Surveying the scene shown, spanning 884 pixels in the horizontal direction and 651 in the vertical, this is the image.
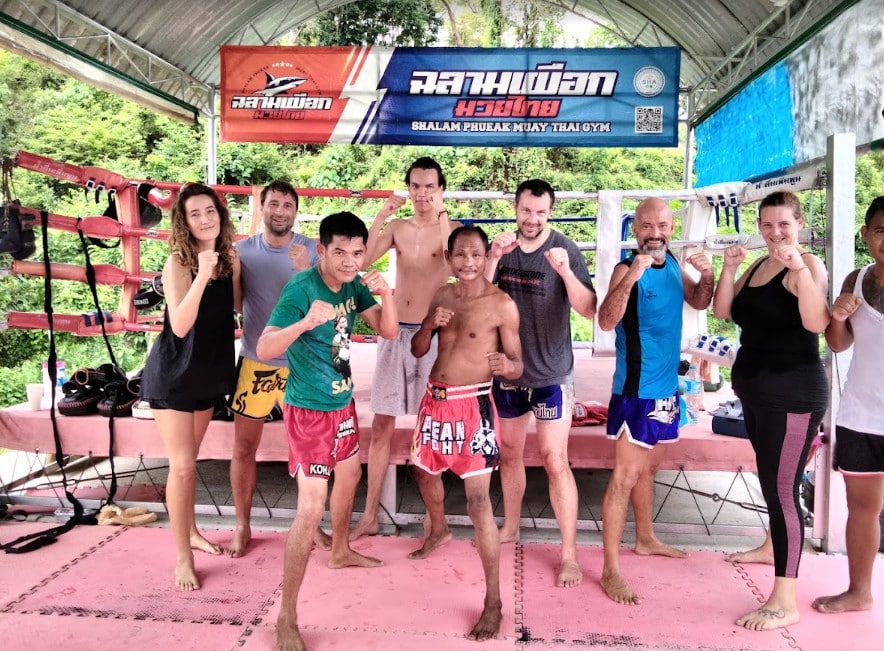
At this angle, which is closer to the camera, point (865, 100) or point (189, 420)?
point (189, 420)

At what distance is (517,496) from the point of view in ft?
10.2

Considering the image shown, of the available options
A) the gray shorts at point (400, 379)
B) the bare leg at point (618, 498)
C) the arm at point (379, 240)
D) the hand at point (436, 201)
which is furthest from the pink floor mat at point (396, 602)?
the hand at point (436, 201)

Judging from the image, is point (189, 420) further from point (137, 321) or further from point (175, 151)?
point (175, 151)

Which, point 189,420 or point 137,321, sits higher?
point 137,321

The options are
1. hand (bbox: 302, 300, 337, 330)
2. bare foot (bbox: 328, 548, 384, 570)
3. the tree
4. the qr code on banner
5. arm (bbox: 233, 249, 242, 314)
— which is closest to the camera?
hand (bbox: 302, 300, 337, 330)

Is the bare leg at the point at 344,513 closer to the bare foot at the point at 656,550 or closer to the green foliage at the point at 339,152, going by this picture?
the bare foot at the point at 656,550

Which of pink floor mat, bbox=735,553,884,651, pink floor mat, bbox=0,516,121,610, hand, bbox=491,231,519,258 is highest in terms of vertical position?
hand, bbox=491,231,519,258

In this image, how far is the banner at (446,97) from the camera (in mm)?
6695

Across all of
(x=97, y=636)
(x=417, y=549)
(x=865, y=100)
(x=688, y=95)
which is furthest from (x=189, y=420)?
(x=688, y=95)

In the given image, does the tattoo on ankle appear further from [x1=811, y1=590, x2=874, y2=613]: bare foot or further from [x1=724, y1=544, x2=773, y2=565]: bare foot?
[x1=724, y1=544, x2=773, y2=565]: bare foot

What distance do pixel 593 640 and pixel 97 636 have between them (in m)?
1.71

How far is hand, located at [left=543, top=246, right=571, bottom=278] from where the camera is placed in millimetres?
2576

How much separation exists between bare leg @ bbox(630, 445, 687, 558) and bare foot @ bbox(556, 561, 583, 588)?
0.43 metres

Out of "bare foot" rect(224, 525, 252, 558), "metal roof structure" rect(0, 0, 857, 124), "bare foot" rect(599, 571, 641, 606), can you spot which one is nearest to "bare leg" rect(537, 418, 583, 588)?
"bare foot" rect(599, 571, 641, 606)
